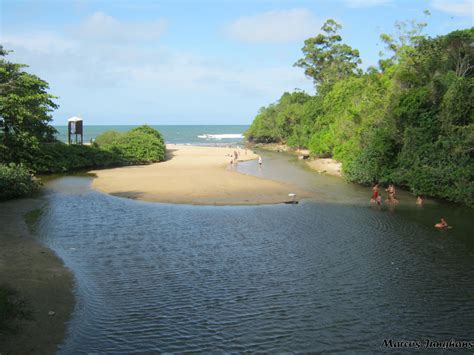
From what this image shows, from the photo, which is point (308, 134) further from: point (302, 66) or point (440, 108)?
point (440, 108)

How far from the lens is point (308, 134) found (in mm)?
A: 73750

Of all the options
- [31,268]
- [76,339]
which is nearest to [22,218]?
[31,268]

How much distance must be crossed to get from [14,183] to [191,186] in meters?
12.8

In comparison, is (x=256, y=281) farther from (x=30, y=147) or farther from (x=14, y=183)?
(x=30, y=147)

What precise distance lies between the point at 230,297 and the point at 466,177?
20858mm

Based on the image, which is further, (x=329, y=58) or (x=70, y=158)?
(x=329, y=58)

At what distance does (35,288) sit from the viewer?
13.6m

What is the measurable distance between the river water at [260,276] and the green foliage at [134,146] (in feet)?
83.2

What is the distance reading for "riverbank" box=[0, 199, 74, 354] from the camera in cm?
1053

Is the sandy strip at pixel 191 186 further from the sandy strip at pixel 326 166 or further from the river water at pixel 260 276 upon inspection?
the sandy strip at pixel 326 166

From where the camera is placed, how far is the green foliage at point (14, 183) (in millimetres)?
28734

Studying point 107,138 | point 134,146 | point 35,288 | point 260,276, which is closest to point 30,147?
point 134,146

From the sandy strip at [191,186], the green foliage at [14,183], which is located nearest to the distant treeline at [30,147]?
the green foliage at [14,183]

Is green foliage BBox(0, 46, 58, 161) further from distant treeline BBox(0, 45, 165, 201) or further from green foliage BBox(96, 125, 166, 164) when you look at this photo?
green foliage BBox(96, 125, 166, 164)
